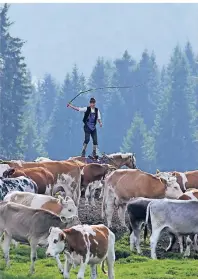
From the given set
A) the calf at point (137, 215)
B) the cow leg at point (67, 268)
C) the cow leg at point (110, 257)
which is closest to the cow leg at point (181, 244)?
the calf at point (137, 215)

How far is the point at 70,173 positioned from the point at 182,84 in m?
90.1

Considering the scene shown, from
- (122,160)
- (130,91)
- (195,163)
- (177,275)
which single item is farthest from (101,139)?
(177,275)

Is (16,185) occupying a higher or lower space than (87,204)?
higher

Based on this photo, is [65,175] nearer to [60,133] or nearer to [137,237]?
[137,237]

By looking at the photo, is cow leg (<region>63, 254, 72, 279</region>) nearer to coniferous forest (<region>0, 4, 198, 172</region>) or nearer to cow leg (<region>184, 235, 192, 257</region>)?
cow leg (<region>184, 235, 192, 257</region>)

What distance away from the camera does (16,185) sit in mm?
19828

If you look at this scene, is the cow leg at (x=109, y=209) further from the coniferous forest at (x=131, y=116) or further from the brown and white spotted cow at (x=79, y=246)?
the coniferous forest at (x=131, y=116)

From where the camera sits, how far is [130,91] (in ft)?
386

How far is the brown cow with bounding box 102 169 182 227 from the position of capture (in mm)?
21781

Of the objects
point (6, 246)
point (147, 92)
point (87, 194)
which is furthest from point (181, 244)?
point (147, 92)

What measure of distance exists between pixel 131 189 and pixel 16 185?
132 inches

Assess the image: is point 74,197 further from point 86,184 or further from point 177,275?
point 177,275

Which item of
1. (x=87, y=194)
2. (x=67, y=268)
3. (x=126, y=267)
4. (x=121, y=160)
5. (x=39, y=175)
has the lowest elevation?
(x=126, y=267)

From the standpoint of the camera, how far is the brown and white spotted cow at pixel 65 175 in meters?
23.1
